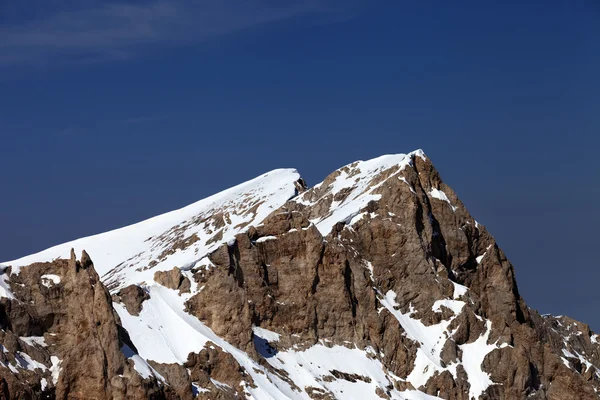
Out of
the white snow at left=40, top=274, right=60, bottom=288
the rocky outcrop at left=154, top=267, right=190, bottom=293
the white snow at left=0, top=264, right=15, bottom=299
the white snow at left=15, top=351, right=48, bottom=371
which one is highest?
the rocky outcrop at left=154, top=267, right=190, bottom=293

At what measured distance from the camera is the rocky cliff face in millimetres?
158125

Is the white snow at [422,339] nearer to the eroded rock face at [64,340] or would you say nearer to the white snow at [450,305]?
the white snow at [450,305]

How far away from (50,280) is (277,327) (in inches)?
1271

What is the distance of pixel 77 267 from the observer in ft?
537

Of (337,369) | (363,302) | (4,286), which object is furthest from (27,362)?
(363,302)

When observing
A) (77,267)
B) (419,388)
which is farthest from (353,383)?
(77,267)

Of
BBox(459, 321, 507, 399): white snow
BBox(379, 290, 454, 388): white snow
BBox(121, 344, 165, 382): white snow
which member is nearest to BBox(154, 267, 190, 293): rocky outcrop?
BBox(121, 344, 165, 382): white snow

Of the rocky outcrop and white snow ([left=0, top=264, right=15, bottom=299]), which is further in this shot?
the rocky outcrop

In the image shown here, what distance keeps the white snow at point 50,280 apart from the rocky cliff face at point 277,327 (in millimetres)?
203

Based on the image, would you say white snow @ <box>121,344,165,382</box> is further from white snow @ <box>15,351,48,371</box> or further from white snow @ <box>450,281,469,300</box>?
white snow @ <box>450,281,469,300</box>

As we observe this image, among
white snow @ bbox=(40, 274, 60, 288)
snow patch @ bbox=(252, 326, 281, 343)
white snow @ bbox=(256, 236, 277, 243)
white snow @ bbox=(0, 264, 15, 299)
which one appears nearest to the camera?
white snow @ bbox=(0, 264, 15, 299)

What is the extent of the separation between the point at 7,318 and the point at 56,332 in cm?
528

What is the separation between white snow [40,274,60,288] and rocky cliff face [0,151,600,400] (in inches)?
8.0

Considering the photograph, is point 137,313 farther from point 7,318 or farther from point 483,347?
point 483,347
